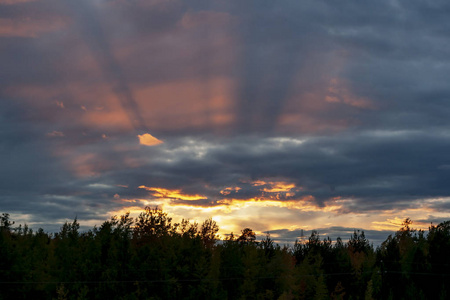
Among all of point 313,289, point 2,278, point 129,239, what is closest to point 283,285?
point 313,289

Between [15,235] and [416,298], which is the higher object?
[15,235]

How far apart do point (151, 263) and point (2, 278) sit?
6.92m

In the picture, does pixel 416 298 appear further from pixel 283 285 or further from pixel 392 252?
pixel 283 285

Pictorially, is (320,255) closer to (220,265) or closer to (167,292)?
(220,265)

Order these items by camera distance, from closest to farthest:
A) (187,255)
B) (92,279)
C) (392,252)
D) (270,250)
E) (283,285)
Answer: (92,279), (187,255), (283,285), (270,250), (392,252)

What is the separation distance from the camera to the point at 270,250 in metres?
29.7

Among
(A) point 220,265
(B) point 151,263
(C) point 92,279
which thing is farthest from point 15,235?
(A) point 220,265

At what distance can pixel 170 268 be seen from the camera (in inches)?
957

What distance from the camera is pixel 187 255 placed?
2505 cm

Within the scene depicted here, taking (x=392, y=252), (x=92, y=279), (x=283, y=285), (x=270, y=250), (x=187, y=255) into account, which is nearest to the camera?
(x=92, y=279)

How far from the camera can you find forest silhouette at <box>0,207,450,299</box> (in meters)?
23.6

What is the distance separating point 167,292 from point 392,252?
16622 mm

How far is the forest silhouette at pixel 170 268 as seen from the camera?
928 inches

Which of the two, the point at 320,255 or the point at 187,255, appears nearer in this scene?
the point at 187,255
